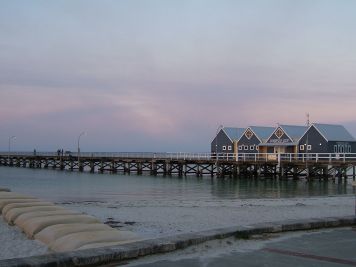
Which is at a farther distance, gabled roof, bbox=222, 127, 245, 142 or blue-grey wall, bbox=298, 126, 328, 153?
gabled roof, bbox=222, 127, 245, 142

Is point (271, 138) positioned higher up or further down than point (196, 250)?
higher up

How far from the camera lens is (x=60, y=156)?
248 ft

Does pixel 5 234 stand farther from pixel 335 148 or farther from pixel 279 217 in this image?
pixel 335 148

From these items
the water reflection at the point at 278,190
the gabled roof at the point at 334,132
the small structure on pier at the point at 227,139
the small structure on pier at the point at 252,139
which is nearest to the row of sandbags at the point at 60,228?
the water reflection at the point at 278,190

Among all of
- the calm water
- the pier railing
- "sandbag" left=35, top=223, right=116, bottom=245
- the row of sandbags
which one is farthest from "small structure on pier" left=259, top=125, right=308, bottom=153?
"sandbag" left=35, top=223, right=116, bottom=245

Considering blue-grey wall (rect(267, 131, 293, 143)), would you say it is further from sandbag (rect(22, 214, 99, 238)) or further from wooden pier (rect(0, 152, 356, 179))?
sandbag (rect(22, 214, 99, 238))

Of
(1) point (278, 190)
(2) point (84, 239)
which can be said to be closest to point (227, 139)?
(1) point (278, 190)

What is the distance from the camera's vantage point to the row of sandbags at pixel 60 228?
8.20 m

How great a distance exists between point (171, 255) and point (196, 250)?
19.6 inches

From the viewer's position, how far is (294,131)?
2159 inches

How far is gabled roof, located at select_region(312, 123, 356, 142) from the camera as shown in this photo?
49.9 m

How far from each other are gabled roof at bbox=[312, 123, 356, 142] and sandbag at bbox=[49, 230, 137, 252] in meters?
43.5

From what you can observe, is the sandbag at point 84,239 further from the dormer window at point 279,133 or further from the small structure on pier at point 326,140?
the dormer window at point 279,133

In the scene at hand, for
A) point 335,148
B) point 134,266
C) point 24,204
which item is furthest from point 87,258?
point 335,148
